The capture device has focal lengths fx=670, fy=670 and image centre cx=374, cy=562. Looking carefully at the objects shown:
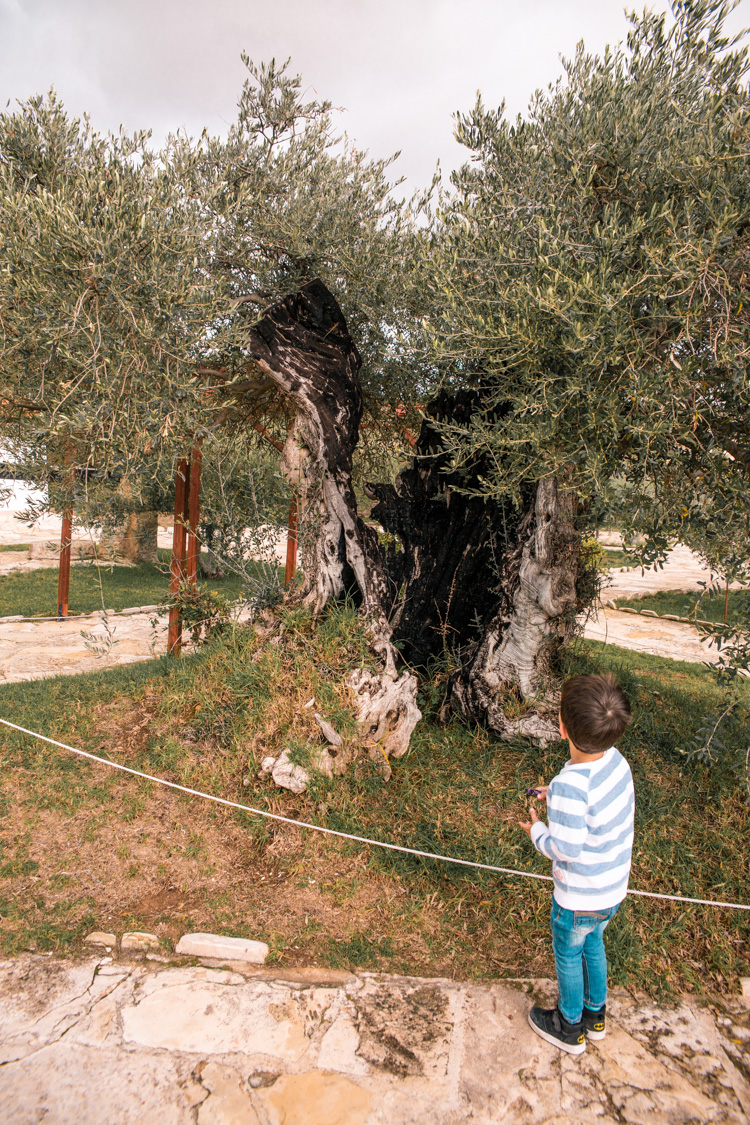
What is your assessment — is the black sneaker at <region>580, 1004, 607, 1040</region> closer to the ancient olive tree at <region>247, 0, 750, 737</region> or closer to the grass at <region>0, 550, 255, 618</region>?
the ancient olive tree at <region>247, 0, 750, 737</region>

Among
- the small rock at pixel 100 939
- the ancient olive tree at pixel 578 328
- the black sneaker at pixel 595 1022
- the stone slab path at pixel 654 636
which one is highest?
the ancient olive tree at pixel 578 328

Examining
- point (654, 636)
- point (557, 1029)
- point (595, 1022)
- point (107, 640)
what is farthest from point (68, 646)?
point (654, 636)

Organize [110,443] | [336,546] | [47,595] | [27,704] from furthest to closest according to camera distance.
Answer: [47,595] → [27,704] → [336,546] → [110,443]

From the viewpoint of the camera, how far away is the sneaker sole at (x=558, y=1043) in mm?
3088

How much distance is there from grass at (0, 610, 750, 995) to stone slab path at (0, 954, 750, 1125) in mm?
257

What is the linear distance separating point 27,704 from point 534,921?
5.10m

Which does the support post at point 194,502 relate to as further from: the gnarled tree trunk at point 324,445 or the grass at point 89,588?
the grass at point 89,588

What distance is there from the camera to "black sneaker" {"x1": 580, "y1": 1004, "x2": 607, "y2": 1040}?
3.18 metres

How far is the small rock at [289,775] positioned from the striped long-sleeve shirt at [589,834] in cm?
231

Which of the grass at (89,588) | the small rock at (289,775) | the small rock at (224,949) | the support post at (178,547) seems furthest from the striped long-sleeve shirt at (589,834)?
the grass at (89,588)

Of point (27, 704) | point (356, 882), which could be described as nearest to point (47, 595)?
point (27, 704)

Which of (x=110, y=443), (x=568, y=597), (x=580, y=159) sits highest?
(x=580, y=159)

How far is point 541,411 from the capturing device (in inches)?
166

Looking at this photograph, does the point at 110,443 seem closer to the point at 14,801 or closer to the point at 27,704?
the point at 14,801
